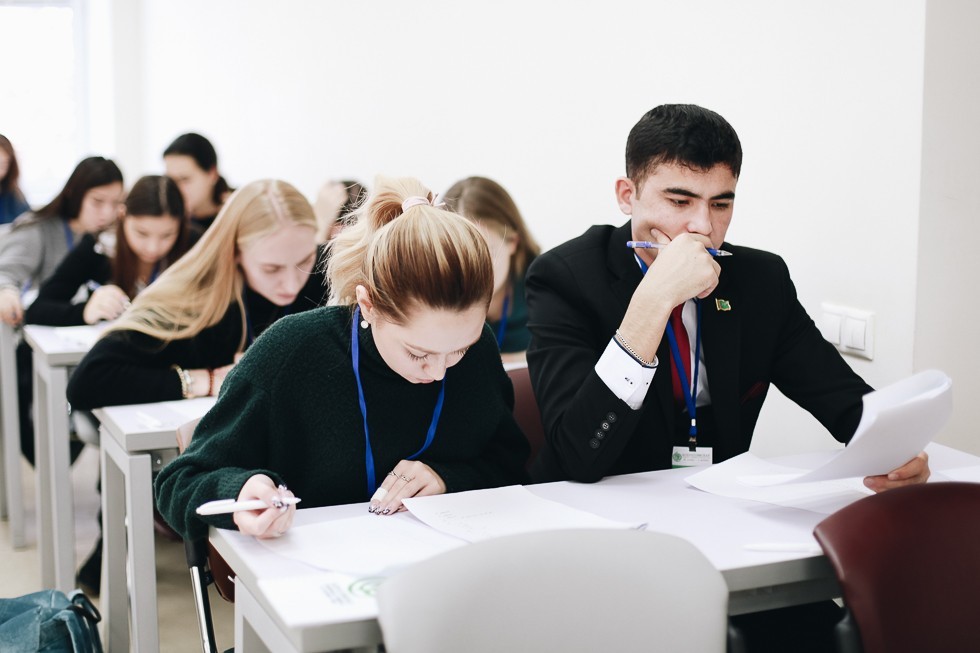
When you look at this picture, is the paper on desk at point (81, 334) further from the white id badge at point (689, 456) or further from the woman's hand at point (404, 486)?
the white id badge at point (689, 456)

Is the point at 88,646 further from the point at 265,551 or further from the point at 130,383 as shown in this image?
the point at 265,551

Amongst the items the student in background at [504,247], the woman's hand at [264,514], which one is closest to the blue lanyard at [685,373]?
the woman's hand at [264,514]

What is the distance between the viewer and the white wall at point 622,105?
2.23 meters

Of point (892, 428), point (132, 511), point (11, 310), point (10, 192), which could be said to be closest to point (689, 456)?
point (892, 428)

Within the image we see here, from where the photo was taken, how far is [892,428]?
151 cm

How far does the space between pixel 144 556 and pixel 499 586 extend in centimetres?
139

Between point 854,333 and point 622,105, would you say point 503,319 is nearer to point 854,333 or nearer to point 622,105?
point 622,105

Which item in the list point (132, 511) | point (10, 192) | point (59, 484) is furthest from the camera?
point (10, 192)

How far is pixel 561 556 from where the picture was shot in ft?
4.03

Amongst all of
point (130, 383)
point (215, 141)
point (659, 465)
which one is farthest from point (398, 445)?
point (215, 141)

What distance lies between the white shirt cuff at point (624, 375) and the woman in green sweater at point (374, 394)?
0.23 m

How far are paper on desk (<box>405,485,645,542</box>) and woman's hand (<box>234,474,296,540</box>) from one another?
21 cm

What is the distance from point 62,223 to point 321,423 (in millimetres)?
3175

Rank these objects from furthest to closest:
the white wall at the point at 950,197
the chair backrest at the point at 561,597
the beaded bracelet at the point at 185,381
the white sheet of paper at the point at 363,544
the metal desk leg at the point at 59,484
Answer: the metal desk leg at the point at 59,484 < the beaded bracelet at the point at 185,381 < the white wall at the point at 950,197 < the white sheet of paper at the point at 363,544 < the chair backrest at the point at 561,597
